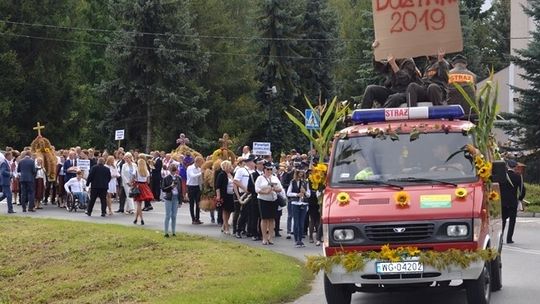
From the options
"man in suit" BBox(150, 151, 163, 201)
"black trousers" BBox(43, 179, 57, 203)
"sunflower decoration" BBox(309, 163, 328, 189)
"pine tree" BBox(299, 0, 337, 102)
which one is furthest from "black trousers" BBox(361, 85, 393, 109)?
"pine tree" BBox(299, 0, 337, 102)

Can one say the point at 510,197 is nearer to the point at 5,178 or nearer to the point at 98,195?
the point at 98,195

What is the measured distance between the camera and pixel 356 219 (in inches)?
466

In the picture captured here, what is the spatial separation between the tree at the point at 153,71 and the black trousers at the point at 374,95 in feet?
130

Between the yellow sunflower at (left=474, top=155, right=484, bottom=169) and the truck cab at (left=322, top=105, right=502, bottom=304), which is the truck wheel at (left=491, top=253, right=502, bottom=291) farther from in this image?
the yellow sunflower at (left=474, top=155, right=484, bottom=169)

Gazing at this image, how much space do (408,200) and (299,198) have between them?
1018cm

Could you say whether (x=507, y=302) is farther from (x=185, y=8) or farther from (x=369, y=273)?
(x=185, y=8)

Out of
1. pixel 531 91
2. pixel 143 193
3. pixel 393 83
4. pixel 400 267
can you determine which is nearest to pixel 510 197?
pixel 393 83

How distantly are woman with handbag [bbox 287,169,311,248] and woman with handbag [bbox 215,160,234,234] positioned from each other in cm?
249

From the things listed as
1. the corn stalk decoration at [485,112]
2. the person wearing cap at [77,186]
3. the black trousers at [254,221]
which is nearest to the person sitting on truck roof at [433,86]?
the corn stalk decoration at [485,112]

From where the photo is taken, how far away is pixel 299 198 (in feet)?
72.0

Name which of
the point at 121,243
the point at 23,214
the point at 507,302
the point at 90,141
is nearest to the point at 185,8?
the point at 90,141

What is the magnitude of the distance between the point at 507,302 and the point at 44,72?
50.2m

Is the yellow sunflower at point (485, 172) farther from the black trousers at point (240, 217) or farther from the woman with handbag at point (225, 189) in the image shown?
the woman with handbag at point (225, 189)

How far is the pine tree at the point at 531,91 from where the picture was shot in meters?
38.8
